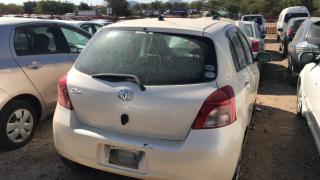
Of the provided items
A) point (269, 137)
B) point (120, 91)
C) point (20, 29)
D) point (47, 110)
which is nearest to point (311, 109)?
point (269, 137)

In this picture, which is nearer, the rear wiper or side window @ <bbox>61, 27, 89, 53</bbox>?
the rear wiper

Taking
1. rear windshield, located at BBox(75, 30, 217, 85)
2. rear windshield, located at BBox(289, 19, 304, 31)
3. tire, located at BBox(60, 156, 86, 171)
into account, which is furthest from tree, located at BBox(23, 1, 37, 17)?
rear windshield, located at BBox(75, 30, 217, 85)

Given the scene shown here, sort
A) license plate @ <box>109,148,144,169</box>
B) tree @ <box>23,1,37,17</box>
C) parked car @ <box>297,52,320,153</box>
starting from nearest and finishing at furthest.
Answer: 1. license plate @ <box>109,148,144,169</box>
2. parked car @ <box>297,52,320,153</box>
3. tree @ <box>23,1,37,17</box>

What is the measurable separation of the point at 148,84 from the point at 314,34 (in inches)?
265

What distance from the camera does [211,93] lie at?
3309 mm

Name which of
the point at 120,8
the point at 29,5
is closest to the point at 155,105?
the point at 120,8

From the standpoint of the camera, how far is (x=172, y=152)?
128 inches

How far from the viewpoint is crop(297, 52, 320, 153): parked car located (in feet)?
16.0

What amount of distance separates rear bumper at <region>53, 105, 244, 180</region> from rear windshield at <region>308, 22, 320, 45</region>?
19.8 feet

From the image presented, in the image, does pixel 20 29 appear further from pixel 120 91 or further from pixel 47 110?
pixel 120 91

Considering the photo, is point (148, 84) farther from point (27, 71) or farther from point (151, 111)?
point (27, 71)

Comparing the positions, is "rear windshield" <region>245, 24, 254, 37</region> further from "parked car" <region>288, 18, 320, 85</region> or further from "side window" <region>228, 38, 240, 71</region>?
"side window" <region>228, 38, 240, 71</region>

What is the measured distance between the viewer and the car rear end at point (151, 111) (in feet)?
10.7

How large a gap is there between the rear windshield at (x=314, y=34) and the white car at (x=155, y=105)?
5.68 m
